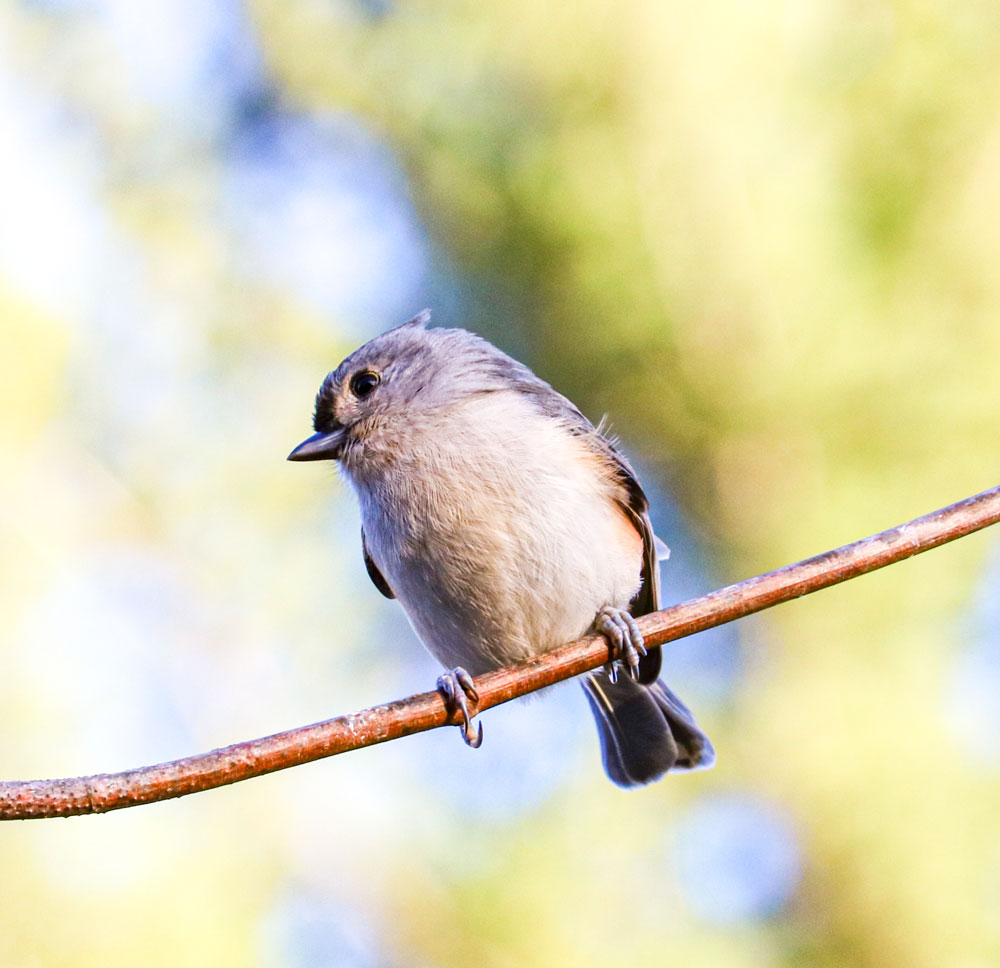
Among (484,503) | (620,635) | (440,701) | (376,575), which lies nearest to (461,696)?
(440,701)

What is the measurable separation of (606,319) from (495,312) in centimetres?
41

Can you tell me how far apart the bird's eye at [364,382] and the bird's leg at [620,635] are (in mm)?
795

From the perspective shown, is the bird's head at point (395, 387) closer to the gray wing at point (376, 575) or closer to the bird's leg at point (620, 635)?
the gray wing at point (376, 575)

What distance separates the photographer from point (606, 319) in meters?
3.50

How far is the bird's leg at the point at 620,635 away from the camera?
1.98m

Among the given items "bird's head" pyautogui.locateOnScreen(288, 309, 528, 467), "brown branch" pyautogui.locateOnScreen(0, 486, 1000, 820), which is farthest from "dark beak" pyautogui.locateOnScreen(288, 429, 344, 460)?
"brown branch" pyautogui.locateOnScreen(0, 486, 1000, 820)

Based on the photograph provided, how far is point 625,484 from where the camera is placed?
2.57 m

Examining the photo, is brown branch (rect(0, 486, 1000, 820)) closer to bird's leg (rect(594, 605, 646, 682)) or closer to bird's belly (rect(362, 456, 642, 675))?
bird's leg (rect(594, 605, 646, 682))

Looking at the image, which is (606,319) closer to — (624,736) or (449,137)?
(449,137)

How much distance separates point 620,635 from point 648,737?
864 millimetres

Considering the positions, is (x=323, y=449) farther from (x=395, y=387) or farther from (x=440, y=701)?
(x=440, y=701)

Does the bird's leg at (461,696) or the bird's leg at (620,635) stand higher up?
the bird's leg at (461,696)

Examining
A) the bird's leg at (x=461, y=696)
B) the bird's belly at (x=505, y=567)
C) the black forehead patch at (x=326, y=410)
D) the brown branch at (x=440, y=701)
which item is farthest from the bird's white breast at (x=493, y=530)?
the brown branch at (x=440, y=701)

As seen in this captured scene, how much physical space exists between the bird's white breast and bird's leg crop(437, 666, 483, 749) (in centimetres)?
29
